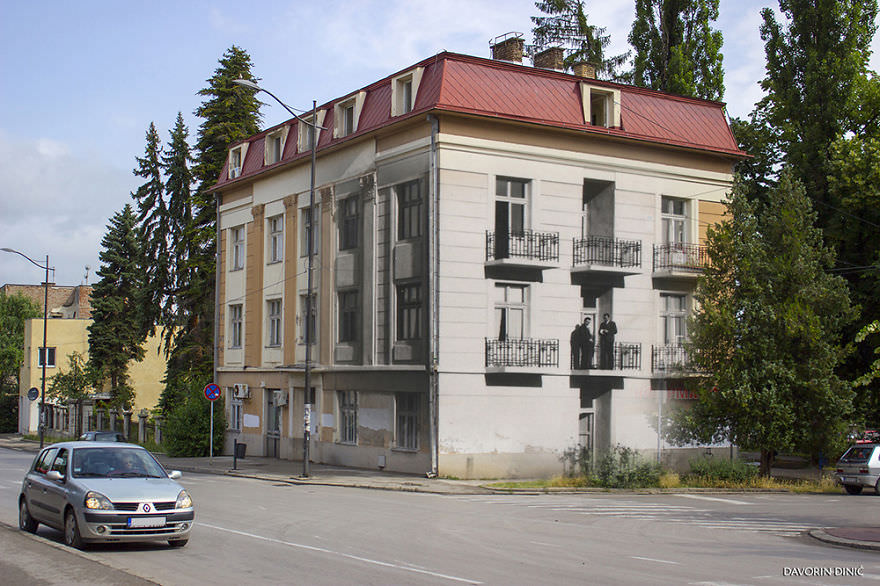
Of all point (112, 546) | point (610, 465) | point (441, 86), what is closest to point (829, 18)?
point (441, 86)

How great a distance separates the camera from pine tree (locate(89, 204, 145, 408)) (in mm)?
63344

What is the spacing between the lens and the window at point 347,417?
34.8 metres

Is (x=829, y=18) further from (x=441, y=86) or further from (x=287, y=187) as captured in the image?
(x=287, y=187)

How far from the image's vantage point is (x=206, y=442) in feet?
142

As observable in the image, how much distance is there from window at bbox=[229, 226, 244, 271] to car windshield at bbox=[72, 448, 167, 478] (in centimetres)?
2961

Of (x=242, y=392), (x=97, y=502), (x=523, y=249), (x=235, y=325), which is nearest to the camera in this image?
(x=97, y=502)

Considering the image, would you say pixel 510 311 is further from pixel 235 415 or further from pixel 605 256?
pixel 235 415

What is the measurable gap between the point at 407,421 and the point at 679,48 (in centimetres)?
2278

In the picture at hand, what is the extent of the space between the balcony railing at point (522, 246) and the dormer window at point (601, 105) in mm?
4647

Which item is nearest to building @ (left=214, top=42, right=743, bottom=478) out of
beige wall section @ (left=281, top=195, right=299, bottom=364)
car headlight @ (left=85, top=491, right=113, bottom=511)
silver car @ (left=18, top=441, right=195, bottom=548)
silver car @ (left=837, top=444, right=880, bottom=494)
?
beige wall section @ (left=281, top=195, right=299, bottom=364)

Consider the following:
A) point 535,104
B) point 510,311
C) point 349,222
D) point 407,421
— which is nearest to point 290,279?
point 349,222

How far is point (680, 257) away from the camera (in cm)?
3438

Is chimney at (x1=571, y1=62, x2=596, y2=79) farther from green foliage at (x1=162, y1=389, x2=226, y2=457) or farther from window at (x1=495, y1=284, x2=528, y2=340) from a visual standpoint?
green foliage at (x1=162, y1=389, x2=226, y2=457)

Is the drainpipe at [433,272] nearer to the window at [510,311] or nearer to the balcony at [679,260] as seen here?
the window at [510,311]
